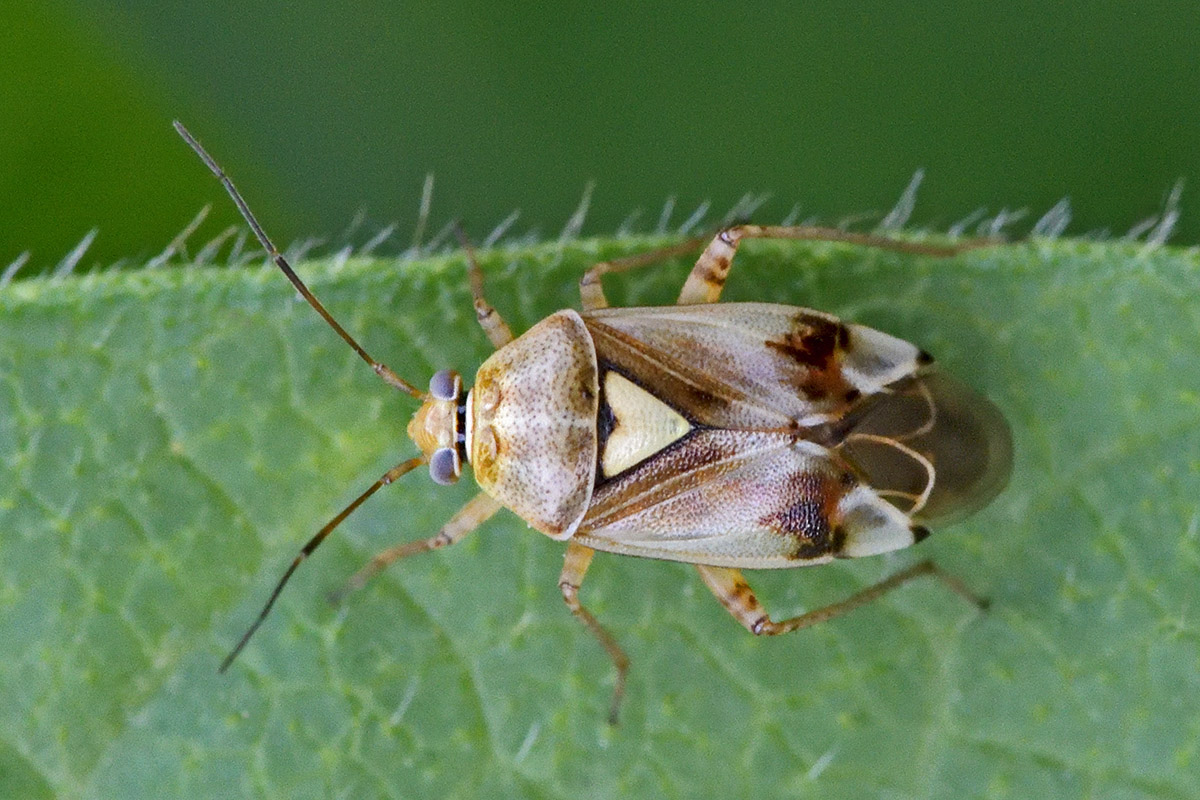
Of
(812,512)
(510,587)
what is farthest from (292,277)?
(812,512)

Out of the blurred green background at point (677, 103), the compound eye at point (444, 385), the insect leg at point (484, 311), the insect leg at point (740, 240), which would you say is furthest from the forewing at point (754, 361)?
the blurred green background at point (677, 103)

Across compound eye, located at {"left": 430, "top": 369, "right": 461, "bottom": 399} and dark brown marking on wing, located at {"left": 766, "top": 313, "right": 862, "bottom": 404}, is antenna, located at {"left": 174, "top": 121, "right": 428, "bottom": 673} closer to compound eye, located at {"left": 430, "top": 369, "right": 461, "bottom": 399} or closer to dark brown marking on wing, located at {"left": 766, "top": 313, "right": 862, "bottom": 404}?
compound eye, located at {"left": 430, "top": 369, "right": 461, "bottom": 399}

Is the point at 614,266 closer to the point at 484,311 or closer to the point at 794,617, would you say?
the point at 484,311

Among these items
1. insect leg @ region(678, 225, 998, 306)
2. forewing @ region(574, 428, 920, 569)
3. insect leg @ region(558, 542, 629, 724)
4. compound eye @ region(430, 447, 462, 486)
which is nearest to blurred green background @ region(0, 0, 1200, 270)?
insect leg @ region(678, 225, 998, 306)

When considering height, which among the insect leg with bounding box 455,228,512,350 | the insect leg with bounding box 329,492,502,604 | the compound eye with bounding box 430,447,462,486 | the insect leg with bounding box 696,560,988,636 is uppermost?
the insect leg with bounding box 455,228,512,350

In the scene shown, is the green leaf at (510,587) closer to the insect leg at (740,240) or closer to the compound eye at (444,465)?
the insect leg at (740,240)
